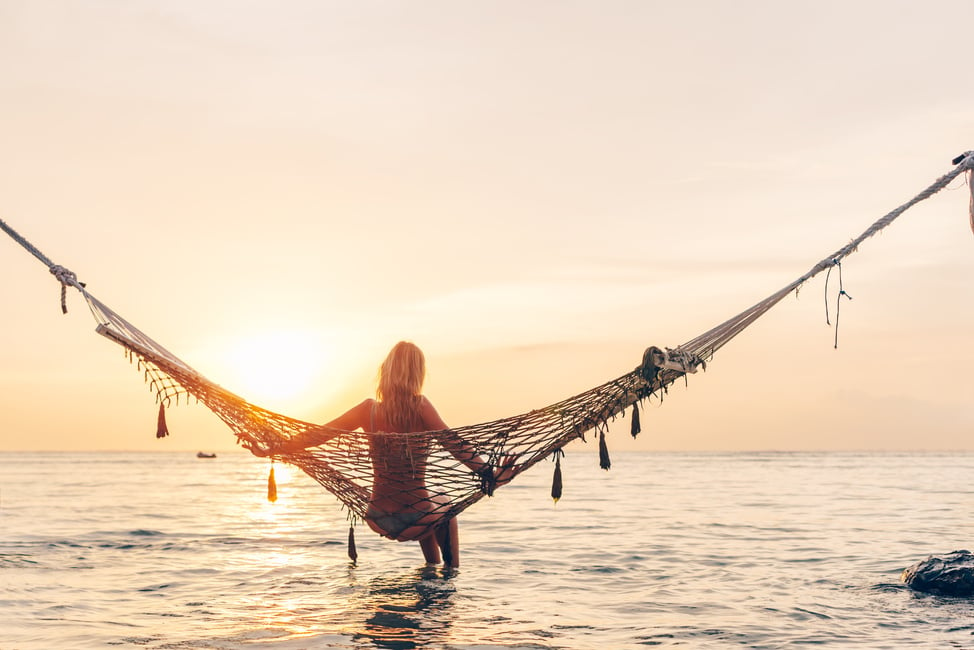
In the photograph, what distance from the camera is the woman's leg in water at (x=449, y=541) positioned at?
588 cm

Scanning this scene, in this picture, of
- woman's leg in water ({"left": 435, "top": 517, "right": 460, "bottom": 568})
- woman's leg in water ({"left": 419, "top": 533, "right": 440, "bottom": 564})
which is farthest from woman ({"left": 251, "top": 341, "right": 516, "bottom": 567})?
woman's leg in water ({"left": 419, "top": 533, "right": 440, "bottom": 564})

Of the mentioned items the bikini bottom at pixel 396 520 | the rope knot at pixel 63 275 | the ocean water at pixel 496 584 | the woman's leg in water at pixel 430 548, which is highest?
the rope knot at pixel 63 275

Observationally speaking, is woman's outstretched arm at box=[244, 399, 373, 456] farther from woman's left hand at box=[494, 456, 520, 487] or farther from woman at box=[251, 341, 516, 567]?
woman's left hand at box=[494, 456, 520, 487]

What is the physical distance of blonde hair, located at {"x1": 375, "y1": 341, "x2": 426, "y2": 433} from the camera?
5297mm

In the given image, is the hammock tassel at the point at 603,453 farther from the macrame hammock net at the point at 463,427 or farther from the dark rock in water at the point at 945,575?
the dark rock in water at the point at 945,575

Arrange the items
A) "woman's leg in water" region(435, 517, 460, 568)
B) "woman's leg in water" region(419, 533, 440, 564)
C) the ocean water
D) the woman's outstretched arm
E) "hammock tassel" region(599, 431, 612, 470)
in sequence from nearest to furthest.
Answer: the ocean water → "hammock tassel" region(599, 431, 612, 470) → the woman's outstretched arm → "woman's leg in water" region(435, 517, 460, 568) → "woman's leg in water" region(419, 533, 440, 564)

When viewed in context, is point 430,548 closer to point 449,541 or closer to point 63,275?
point 449,541

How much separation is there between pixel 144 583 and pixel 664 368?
14.3ft

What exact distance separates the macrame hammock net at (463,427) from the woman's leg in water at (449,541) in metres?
0.35

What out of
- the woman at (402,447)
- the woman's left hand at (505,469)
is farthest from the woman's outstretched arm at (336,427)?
the woman's left hand at (505,469)

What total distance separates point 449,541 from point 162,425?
2.17 metres

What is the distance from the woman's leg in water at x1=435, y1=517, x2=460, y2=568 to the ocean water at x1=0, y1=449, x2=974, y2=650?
137 millimetres

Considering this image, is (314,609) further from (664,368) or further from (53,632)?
(664,368)

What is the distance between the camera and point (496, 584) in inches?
237
